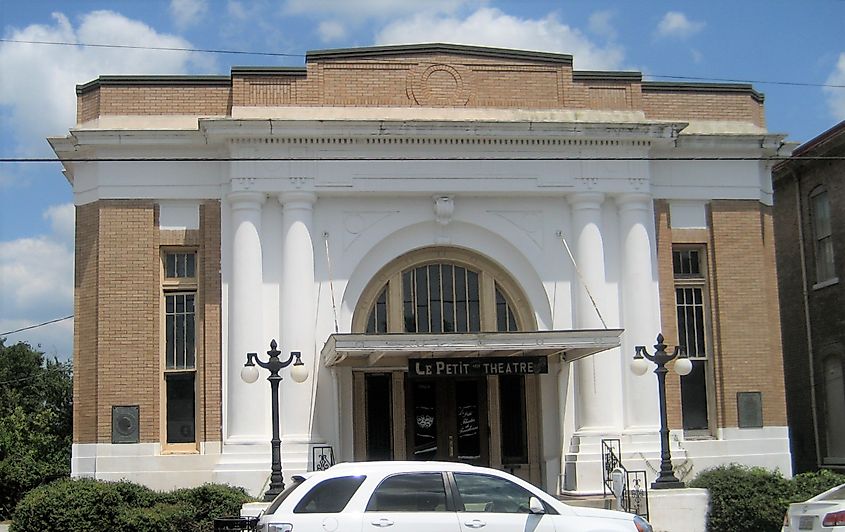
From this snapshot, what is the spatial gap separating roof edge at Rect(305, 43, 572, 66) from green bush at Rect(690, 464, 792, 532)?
387 inches

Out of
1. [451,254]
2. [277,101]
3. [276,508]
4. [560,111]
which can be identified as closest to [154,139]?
[277,101]

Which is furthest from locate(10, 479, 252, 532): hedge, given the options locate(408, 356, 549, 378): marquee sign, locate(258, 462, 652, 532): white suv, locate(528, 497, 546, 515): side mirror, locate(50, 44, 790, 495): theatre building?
locate(528, 497, 546, 515): side mirror

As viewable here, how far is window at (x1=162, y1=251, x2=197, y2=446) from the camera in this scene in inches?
912

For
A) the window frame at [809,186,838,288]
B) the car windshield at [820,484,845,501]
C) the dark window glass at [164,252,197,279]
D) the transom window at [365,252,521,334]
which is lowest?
the car windshield at [820,484,845,501]

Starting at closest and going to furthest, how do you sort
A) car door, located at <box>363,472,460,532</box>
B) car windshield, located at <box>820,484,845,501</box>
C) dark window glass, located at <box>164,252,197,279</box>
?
car door, located at <box>363,472,460,532</box>, car windshield, located at <box>820,484,845,501</box>, dark window glass, located at <box>164,252,197,279</box>

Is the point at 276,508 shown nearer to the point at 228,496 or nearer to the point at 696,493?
the point at 228,496

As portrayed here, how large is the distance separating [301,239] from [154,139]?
383 centimetres

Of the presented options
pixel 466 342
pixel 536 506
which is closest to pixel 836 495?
pixel 536 506

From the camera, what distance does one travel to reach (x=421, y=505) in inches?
529

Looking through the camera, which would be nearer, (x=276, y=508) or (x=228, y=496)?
(x=276, y=508)

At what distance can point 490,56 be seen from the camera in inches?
960

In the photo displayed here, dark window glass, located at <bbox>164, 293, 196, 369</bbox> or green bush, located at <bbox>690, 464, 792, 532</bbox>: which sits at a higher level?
dark window glass, located at <bbox>164, 293, 196, 369</bbox>

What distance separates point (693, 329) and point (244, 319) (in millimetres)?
9974

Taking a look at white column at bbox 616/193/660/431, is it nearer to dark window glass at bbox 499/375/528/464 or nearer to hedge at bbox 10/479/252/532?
dark window glass at bbox 499/375/528/464
